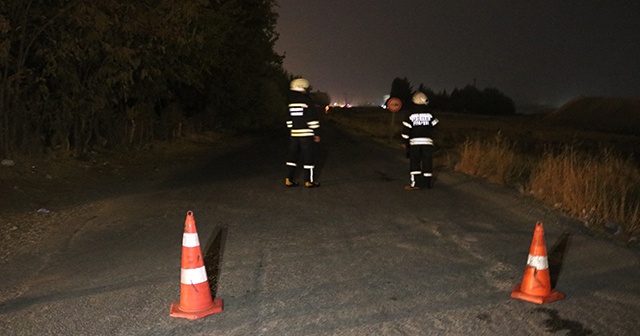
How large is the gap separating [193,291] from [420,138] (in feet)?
24.6

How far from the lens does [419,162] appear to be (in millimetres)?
11203

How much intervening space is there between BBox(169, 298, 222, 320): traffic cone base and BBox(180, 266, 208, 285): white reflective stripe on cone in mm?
221

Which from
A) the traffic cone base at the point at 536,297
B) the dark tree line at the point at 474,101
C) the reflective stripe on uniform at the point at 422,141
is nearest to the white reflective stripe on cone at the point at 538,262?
the traffic cone base at the point at 536,297

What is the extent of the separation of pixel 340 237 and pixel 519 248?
7.12 ft

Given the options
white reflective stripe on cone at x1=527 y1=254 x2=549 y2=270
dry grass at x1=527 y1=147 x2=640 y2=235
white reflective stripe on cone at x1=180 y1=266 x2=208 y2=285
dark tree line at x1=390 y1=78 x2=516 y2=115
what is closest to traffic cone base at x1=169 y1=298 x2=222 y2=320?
white reflective stripe on cone at x1=180 y1=266 x2=208 y2=285

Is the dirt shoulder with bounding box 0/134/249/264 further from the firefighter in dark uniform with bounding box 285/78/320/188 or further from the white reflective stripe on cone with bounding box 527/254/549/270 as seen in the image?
the white reflective stripe on cone with bounding box 527/254/549/270

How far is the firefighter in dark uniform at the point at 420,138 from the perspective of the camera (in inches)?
Result: 434

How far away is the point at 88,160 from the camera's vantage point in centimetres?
1477

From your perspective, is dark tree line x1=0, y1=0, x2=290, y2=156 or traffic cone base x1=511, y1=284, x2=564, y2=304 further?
dark tree line x1=0, y1=0, x2=290, y2=156

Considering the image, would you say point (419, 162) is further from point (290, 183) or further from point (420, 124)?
point (290, 183)

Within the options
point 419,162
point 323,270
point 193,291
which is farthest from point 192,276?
point 419,162

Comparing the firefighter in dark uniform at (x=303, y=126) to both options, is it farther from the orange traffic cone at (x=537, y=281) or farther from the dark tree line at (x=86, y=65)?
the orange traffic cone at (x=537, y=281)

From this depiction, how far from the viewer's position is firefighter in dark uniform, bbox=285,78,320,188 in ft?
35.7

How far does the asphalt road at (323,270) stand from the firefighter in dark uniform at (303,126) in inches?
46.5
